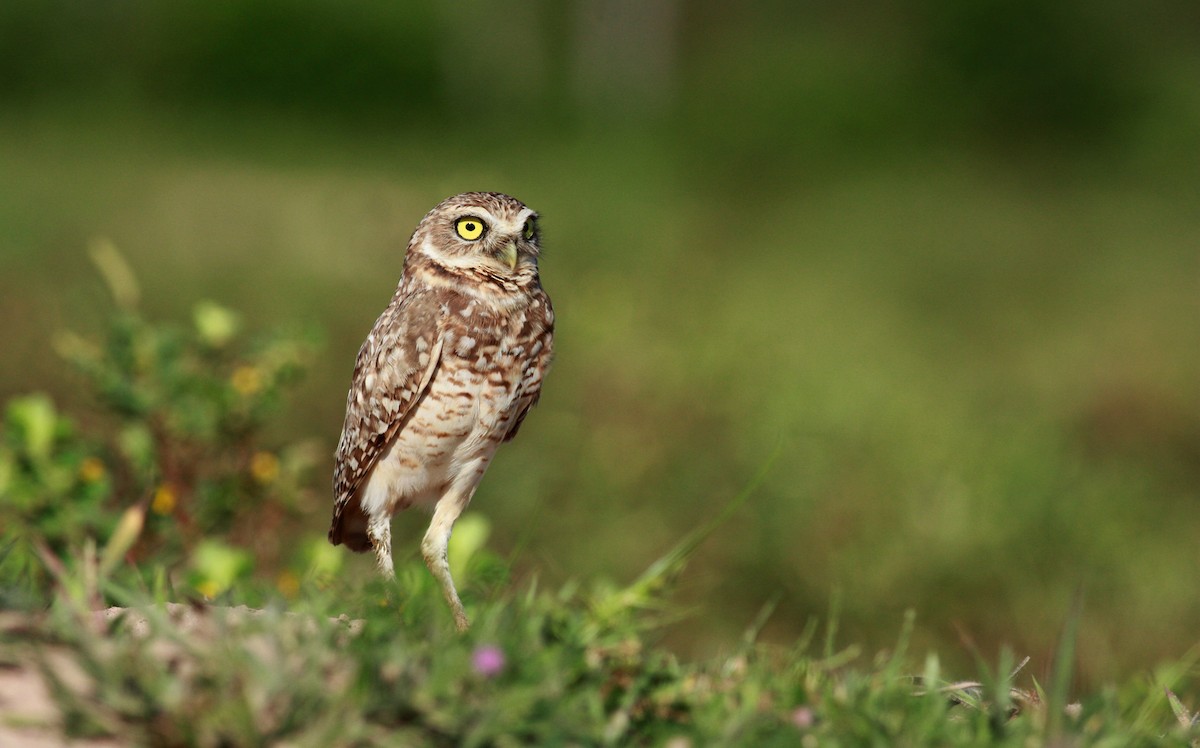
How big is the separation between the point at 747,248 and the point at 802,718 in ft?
28.9

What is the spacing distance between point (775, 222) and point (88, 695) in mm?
10122

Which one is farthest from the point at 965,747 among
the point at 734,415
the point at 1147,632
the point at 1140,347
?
the point at 1140,347

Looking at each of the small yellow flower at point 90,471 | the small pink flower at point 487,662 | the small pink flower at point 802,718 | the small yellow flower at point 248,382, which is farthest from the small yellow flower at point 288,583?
the small pink flower at point 802,718

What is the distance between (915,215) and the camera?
1152 cm

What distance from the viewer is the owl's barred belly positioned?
2.95 m

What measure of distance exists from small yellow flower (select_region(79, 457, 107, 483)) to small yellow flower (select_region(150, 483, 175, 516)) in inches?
6.6

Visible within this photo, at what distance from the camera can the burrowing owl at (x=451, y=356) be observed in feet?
9.60

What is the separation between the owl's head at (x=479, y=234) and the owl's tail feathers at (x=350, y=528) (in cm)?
69

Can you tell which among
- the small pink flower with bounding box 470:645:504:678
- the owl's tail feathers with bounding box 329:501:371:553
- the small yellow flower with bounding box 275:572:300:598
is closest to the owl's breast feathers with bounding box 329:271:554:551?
the owl's tail feathers with bounding box 329:501:371:553

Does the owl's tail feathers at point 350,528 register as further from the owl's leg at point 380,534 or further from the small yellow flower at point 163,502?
the small yellow flower at point 163,502

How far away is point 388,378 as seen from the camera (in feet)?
9.74

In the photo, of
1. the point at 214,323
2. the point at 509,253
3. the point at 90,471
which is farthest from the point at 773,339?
the point at 509,253

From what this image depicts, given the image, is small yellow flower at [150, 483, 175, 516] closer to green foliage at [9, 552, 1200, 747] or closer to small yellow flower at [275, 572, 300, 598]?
small yellow flower at [275, 572, 300, 598]

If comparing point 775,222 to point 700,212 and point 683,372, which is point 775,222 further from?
point 683,372
